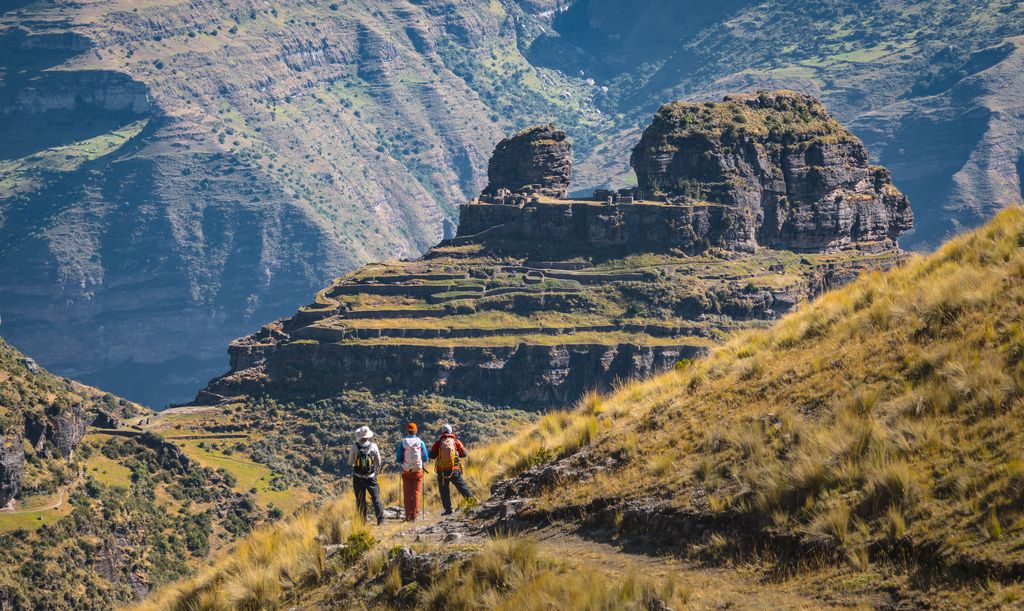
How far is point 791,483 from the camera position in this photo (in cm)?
2888

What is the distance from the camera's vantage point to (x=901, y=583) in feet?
83.4

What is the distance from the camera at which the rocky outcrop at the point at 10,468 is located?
9706 cm

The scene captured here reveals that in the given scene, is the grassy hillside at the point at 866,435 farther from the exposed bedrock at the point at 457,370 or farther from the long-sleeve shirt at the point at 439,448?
the exposed bedrock at the point at 457,370

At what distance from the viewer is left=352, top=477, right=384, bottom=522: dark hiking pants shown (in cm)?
3725

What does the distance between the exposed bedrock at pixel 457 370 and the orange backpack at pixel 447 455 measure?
355 ft

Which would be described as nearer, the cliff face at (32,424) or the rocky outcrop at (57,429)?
the cliff face at (32,424)

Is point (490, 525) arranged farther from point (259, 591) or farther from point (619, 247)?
point (619, 247)

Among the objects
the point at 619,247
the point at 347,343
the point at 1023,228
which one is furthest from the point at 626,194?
the point at 1023,228

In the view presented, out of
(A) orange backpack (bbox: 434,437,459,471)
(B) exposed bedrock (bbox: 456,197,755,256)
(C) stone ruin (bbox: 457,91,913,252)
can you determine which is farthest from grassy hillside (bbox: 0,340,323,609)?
(A) orange backpack (bbox: 434,437,459,471)

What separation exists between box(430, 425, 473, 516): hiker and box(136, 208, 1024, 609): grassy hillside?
150 centimetres

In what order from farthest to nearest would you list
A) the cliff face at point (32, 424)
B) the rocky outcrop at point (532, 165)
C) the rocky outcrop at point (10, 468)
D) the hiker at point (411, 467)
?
the rocky outcrop at point (532, 165) < the cliff face at point (32, 424) < the rocky outcrop at point (10, 468) < the hiker at point (411, 467)

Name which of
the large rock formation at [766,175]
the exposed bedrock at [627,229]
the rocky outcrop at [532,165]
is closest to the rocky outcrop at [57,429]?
the exposed bedrock at [627,229]

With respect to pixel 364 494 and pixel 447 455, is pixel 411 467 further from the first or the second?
pixel 364 494

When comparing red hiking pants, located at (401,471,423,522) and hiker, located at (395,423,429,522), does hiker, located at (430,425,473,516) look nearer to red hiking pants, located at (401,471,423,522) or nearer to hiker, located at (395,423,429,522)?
hiker, located at (395,423,429,522)
